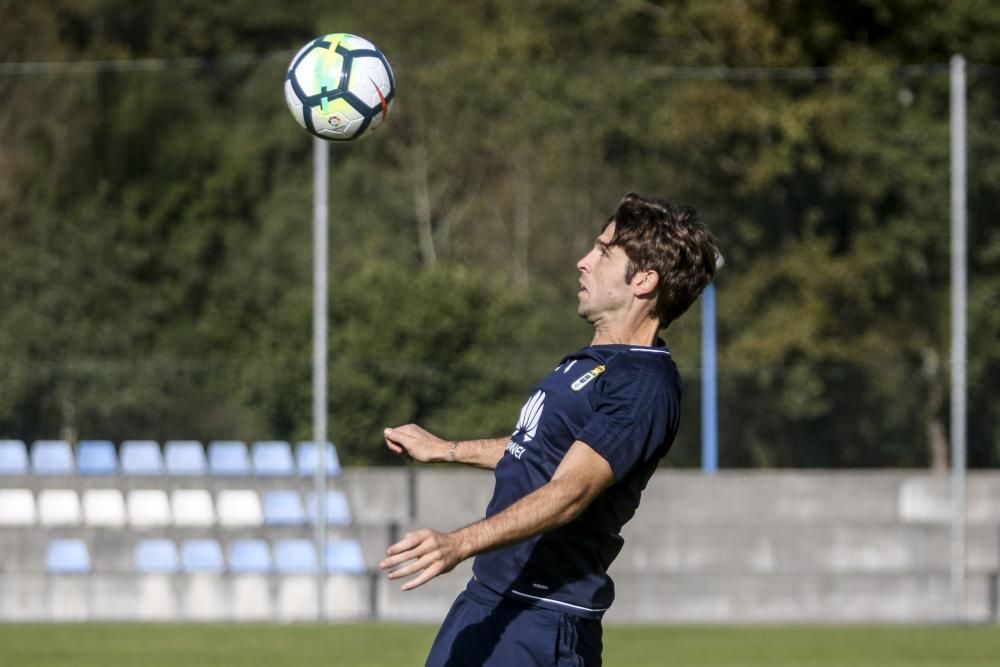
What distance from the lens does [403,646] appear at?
36.0ft

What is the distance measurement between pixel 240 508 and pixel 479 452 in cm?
962

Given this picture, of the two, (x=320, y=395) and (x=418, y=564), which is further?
(x=320, y=395)

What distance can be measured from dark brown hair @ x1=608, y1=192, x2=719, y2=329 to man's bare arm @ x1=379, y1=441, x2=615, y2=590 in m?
0.48

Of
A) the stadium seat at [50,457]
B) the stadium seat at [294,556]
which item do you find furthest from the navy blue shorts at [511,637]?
the stadium seat at [50,457]

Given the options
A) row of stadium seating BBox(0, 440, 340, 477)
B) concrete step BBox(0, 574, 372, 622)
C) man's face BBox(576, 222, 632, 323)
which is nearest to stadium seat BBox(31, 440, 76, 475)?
row of stadium seating BBox(0, 440, 340, 477)

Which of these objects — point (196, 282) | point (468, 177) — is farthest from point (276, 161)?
point (196, 282)

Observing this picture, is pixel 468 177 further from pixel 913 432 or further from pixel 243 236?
pixel 913 432

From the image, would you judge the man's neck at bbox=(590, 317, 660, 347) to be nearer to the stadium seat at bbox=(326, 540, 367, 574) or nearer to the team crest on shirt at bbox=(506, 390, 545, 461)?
the team crest on shirt at bbox=(506, 390, 545, 461)

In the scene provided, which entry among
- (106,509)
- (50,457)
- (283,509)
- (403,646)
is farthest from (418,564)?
(106,509)

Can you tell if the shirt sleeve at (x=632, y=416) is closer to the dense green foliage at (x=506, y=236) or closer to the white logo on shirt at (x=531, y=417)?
the white logo on shirt at (x=531, y=417)

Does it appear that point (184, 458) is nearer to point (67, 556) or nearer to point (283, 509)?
point (283, 509)

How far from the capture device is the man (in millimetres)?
3570

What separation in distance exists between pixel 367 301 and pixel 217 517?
4.91m

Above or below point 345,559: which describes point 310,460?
above
